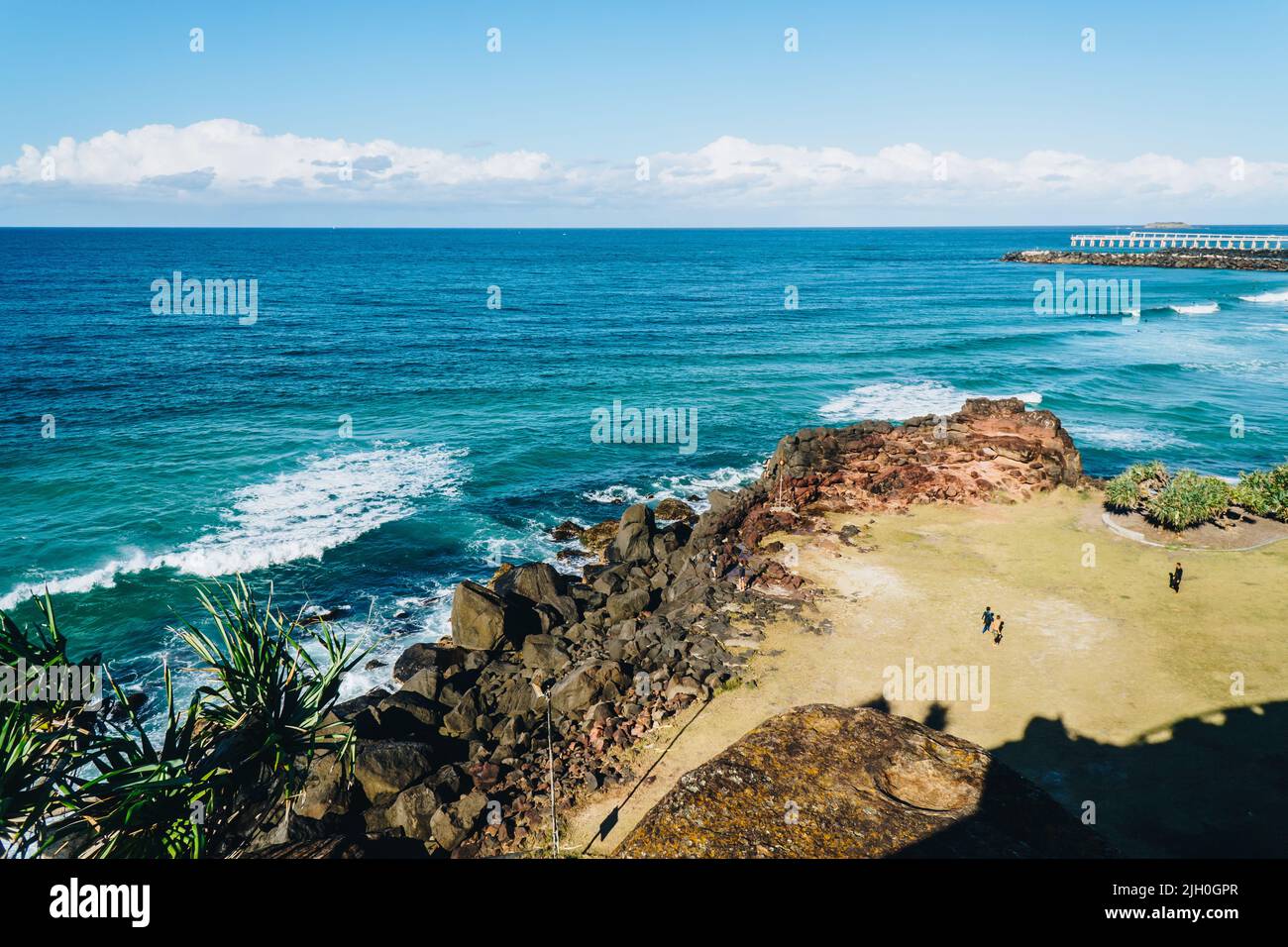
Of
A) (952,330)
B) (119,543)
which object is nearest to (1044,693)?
(119,543)

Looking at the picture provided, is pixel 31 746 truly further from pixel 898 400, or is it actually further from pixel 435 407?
pixel 898 400

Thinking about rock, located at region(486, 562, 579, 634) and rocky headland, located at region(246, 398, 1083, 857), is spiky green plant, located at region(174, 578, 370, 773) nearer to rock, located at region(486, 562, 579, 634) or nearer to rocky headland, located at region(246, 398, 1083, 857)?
rocky headland, located at region(246, 398, 1083, 857)

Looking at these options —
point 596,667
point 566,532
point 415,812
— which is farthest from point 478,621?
point 566,532

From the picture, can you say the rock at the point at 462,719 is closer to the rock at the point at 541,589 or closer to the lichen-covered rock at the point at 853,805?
the rock at the point at 541,589

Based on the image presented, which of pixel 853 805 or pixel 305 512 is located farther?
pixel 305 512

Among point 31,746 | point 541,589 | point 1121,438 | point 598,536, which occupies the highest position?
point 1121,438
